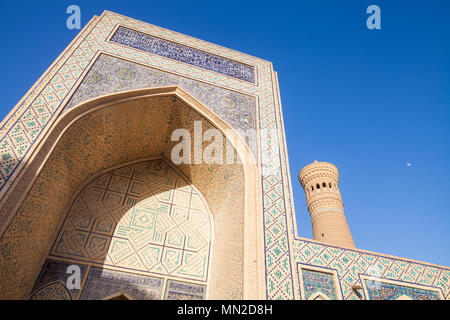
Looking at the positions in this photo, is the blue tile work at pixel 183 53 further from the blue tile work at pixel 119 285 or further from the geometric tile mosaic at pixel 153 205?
the blue tile work at pixel 119 285

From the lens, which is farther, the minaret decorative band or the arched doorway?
the minaret decorative band

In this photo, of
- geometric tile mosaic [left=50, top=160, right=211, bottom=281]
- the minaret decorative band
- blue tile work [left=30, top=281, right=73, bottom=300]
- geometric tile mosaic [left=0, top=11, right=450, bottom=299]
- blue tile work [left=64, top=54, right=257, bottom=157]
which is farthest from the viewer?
the minaret decorative band

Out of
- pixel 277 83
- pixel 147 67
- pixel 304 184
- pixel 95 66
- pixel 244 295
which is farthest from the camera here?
pixel 304 184

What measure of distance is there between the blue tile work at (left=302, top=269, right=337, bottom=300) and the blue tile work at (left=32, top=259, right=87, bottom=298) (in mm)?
2517

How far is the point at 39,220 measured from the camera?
3.24m

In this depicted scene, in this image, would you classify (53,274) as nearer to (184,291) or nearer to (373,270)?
(184,291)

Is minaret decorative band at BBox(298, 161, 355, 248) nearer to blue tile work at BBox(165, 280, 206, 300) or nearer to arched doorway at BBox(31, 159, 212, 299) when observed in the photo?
arched doorway at BBox(31, 159, 212, 299)

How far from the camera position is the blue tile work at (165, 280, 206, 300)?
368cm

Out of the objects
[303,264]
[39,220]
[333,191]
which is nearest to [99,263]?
[39,220]

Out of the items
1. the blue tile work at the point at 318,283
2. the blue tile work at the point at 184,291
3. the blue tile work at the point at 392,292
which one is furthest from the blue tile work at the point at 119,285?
the blue tile work at the point at 392,292

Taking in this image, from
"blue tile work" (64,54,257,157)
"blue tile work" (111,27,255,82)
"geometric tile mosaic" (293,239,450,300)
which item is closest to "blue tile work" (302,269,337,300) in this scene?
"geometric tile mosaic" (293,239,450,300)

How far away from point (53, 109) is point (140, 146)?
148cm

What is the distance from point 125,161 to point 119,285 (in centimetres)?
190
